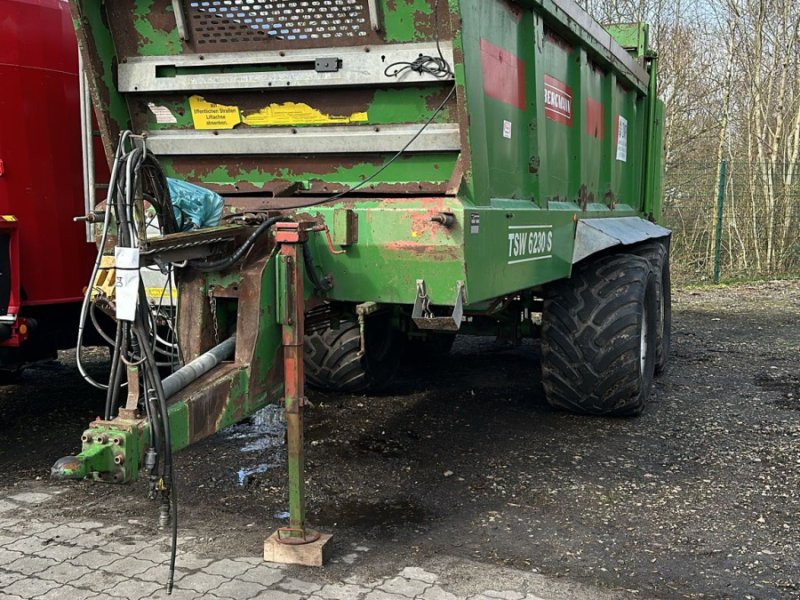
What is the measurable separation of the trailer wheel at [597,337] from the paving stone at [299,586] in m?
2.48

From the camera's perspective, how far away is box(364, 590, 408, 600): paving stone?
2861 millimetres

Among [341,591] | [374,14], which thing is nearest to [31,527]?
[341,591]

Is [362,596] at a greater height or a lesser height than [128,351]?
lesser

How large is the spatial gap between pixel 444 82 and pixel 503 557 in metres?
1.98

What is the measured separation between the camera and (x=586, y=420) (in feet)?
17.1

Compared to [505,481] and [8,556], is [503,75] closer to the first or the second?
[505,481]

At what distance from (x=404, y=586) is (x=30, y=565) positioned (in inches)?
58.5

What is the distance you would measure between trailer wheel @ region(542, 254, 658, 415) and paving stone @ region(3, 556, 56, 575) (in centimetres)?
302

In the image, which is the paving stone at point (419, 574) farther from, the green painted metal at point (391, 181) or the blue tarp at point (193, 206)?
the blue tarp at point (193, 206)

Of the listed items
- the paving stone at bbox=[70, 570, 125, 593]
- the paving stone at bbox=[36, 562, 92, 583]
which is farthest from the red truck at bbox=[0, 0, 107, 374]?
the paving stone at bbox=[70, 570, 125, 593]

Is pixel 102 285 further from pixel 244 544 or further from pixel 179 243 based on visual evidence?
pixel 244 544

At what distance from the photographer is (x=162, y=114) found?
3.88 metres

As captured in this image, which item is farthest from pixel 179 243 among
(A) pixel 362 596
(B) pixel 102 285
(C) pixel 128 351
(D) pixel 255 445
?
(D) pixel 255 445

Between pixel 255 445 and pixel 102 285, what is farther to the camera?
pixel 255 445
